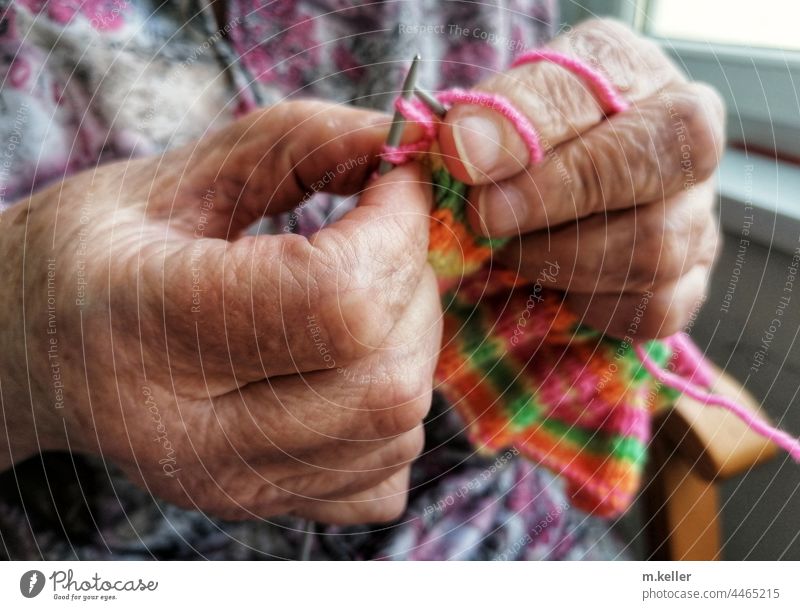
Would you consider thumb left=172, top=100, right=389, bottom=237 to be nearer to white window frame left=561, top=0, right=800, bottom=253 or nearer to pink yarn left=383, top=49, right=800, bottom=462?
pink yarn left=383, top=49, right=800, bottom=462

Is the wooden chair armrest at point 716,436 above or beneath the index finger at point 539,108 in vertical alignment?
beneath

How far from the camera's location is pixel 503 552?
0.39 meters

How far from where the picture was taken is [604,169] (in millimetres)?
299

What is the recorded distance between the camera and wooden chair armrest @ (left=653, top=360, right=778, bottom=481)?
380 mm

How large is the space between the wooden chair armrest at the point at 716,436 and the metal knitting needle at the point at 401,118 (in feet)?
0.85

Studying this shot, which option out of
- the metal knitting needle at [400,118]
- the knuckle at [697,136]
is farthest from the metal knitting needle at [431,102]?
the knuckle at [697,136]

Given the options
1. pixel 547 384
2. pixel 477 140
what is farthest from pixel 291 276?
pixel 547 384

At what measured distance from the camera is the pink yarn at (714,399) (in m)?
0.38

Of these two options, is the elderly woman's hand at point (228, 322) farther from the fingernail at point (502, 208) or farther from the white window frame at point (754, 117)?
the white window frame at point (754, 117)

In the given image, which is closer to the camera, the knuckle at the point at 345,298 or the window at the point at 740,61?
the knuckle at the point at 345,298

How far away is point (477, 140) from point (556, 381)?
19cm

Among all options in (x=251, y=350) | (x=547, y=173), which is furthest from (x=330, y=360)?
(x=547, y=173)
